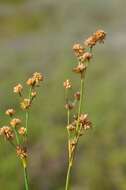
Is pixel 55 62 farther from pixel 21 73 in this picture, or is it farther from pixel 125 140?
pixel 125 140

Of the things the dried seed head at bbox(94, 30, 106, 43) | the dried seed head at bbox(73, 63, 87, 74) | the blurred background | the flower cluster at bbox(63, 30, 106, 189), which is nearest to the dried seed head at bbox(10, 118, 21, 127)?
the flower cluster at bbox(63, 30, 106, 189)

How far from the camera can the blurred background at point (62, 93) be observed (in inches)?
490

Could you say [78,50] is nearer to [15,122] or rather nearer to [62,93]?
[15,122]

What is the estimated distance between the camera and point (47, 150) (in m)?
13.2

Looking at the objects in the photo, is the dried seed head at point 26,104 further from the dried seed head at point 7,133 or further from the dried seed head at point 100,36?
the dried seed head at point 100,36

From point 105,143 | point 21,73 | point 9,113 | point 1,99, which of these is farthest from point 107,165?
point 9,113

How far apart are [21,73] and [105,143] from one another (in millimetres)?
3945

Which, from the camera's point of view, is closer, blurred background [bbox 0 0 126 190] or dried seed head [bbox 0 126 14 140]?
dried seed head [bbox 0 126 14 140]

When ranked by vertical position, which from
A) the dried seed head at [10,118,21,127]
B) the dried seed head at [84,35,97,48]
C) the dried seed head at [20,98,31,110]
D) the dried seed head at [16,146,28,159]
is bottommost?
the dried seed head at [16,146,28,159]

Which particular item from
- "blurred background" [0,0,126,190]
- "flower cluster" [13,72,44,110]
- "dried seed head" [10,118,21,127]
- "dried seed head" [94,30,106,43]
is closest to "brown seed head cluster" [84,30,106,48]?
"dried seed head" [94,30,106,43]

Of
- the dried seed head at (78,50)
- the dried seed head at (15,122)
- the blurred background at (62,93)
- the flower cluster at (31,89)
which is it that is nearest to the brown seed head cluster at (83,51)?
the dried seed head at (78,50)

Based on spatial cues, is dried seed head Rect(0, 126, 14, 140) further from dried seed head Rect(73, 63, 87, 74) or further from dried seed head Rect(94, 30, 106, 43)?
dried seed head Rect(94, 30, 106, 43)

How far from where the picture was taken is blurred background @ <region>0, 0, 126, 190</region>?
12438 millimetres

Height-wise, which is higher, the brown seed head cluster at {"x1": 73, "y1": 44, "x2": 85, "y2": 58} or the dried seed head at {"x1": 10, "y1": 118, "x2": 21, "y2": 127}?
the brown seed head cluster at {"x1": 73, "y1": 44, "x2": 85, "y2": 58}
